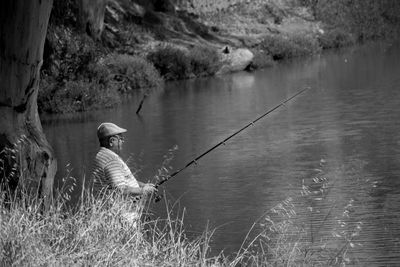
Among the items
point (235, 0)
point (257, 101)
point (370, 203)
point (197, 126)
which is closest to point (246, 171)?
point (370, 203)

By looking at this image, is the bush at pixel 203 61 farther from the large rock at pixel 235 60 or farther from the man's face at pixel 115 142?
the man's face at pixel 115 142

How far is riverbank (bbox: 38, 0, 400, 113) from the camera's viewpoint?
3206 cm

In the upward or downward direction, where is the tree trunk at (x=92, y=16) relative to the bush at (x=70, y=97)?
upward

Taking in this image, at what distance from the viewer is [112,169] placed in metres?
11.7

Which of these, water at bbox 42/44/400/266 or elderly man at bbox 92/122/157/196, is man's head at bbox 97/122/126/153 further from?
water at bbox 42/44/400/266

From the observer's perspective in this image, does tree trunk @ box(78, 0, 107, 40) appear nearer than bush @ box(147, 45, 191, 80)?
Yes

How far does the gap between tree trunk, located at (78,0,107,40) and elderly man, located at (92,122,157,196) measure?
91.2 feet

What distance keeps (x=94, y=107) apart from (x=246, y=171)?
13.5 m

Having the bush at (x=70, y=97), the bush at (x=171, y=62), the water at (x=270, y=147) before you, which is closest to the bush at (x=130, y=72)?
the water at (x=270, y=147)

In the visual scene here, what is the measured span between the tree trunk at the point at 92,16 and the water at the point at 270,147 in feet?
12.9

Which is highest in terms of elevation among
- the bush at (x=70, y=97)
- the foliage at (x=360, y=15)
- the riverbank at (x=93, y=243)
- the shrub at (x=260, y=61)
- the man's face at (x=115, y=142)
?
the man's face at (x=115, y=142)

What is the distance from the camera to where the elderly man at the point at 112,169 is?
1166 centimetres

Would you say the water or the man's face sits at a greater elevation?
the man's face

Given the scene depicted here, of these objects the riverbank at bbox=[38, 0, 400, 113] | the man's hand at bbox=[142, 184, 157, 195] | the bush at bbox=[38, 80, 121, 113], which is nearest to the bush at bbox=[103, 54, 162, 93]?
the riverbank at bbox=[38, 0, 400, 113]
